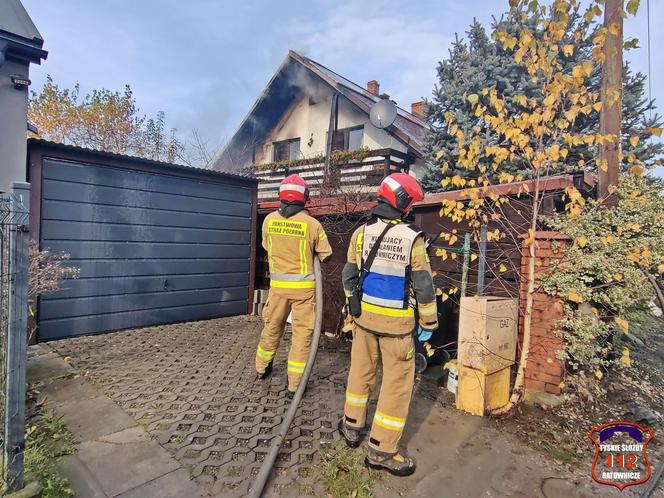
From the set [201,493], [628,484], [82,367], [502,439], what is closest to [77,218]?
[82,367]

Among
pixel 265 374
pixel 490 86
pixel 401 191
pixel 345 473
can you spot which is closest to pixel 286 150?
pixel 490 86

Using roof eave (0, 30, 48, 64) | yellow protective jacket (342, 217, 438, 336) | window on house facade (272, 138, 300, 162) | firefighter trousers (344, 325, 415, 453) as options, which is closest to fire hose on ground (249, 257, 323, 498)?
firefighter trousers (344, 325, 415, 453)

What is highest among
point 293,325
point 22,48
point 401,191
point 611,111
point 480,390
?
point 22,48

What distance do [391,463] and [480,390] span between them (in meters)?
1.37

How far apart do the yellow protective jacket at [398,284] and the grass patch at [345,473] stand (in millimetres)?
943

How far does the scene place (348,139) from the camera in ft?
39.6

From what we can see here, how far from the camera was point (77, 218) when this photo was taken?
5621mm

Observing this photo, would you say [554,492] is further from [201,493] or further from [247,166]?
[247,166]

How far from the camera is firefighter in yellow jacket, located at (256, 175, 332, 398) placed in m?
3.67

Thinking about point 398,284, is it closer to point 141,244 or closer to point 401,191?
point 401,191

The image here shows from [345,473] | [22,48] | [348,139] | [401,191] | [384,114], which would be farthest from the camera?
[348,139]

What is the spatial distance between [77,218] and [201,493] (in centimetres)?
490

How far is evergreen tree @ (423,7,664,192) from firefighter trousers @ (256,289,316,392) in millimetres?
4665

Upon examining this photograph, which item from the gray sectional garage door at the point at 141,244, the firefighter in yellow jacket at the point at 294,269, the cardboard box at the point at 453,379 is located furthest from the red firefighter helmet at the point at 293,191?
the gray sectional garage door at the point at 141,244
